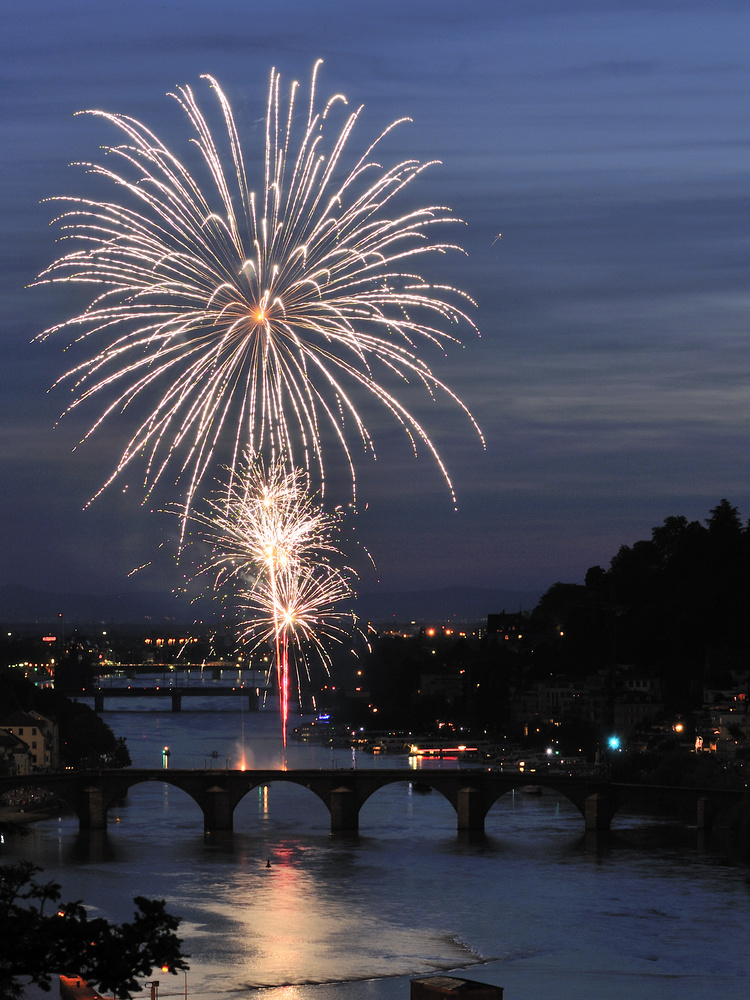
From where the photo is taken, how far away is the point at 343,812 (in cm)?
5297

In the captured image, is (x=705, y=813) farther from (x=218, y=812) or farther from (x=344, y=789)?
(x=218, y=812)

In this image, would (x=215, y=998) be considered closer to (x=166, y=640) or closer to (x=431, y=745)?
(x=431, y=745)

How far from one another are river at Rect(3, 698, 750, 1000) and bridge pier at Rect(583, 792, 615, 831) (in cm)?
83

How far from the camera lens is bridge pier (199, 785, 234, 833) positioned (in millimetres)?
52656

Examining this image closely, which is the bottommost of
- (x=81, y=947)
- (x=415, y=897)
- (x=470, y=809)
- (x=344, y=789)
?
(x=415, y=897)

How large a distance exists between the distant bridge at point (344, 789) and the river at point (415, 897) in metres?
0.77

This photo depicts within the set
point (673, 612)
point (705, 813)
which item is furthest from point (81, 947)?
point (673, 612)

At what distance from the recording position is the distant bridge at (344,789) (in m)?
Result: 52.6

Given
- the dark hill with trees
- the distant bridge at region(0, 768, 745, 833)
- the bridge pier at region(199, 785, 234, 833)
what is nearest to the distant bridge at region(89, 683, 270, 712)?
the dark hill with trees

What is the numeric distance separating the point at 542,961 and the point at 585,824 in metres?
20.5

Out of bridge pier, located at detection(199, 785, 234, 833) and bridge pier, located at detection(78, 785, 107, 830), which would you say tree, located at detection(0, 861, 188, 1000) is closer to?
bridge pier, located at detection(78, 785, 107, 830)

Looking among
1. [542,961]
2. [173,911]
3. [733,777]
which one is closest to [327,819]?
[733,777]

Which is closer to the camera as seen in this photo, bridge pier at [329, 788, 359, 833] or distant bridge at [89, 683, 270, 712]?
bridge pier at [329, 788, 359, 833]

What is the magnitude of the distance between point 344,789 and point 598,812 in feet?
26.3
